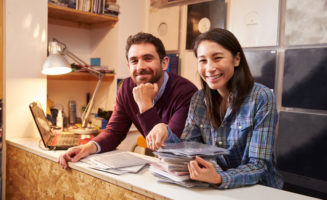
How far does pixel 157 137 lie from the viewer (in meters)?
1.39

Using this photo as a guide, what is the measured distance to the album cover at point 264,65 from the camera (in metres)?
2.45

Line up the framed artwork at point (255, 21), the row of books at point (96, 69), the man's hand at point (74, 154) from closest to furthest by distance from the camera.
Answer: the man's hand at point (74, 154) < the framed artwork at point (255, 21) < the row of books at point (96, 69)

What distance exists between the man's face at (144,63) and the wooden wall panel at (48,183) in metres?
0.63

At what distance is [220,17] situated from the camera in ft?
9.08

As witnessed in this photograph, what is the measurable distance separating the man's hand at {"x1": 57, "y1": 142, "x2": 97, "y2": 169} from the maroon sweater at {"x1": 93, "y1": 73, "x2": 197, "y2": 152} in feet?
0.32

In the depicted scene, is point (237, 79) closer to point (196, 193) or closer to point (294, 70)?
point (196, 193)

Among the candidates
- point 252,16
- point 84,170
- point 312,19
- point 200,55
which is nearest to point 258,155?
point 200,55

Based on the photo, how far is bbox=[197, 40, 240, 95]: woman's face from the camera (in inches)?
54.9

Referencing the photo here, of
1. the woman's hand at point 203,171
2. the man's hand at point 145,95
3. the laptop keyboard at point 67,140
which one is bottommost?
the laptop keyboard at point 67,140

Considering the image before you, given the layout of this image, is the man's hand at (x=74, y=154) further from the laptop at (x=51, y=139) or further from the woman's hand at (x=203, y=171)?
the woman's hand at (x=203, y=171)

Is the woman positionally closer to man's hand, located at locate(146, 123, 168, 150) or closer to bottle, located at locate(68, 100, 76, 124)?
man's hand, located at locate(146, 123, 168, 150)

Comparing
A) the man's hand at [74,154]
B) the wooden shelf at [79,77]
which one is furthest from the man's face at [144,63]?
the wooden shelf at [79,77]

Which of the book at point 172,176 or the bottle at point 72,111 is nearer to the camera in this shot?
the book at point 172,176

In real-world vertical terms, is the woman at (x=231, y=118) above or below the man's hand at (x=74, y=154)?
above
